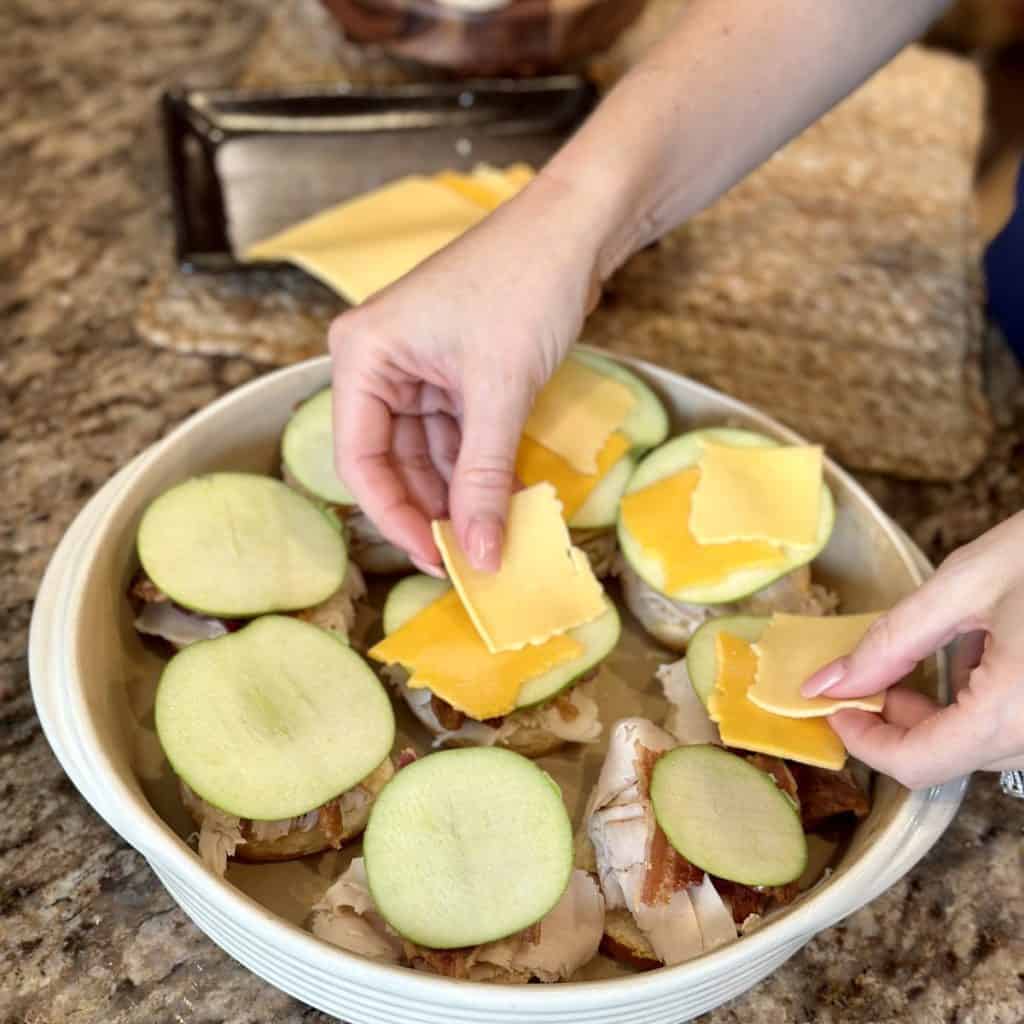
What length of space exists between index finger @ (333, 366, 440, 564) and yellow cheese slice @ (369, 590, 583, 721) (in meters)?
0.07

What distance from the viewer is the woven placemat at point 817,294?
155 centimetres

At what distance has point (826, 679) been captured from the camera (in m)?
1.00

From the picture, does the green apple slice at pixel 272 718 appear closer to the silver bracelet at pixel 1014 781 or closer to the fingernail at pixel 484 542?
the fingernail at pixel 484 542

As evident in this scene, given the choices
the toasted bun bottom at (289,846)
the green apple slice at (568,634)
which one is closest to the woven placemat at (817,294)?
the green apple slice at (568,634)

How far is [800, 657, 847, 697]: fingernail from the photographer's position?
100 cm

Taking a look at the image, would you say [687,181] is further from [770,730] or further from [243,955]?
[243,955]

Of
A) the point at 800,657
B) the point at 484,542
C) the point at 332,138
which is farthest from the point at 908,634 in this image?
the point at 332,138

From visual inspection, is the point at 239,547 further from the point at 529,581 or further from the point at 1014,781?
the point at 1014,781

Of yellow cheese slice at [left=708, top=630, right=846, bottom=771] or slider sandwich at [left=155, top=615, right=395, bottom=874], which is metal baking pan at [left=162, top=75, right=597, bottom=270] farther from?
yellow cheese slice at [left=708, top=630, right=846, bottom=771]

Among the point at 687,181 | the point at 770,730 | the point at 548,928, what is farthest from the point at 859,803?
the point at 687,181

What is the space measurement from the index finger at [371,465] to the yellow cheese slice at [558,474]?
168 millimetres

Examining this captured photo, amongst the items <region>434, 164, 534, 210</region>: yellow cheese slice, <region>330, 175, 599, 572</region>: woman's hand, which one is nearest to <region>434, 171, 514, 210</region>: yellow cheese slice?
<region>434, 164, 534, 210</region>: yellow cheese slice

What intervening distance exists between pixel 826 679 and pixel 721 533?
215 mm

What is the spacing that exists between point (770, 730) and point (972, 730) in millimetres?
207
